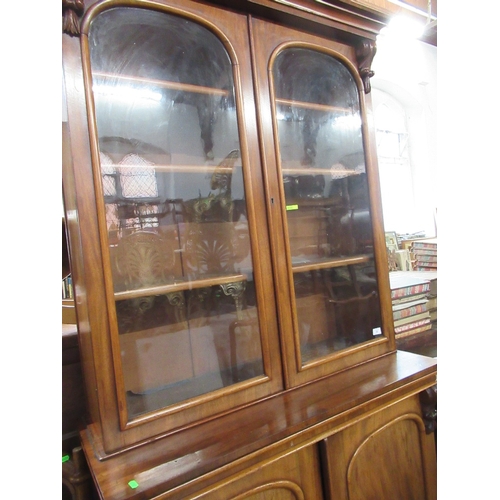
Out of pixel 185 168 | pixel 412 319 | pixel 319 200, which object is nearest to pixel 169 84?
pixel 185 168

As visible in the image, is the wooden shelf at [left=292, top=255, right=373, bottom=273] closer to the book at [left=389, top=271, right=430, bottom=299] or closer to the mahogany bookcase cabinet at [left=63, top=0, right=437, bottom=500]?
the mahogany bookcase cabinet at [left=63, top=0, right=437, bottom=500]

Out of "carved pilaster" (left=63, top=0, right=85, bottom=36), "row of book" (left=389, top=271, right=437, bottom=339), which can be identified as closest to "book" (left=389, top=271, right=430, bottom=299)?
"row of book" (left=389, top=271, right=437, bottom=339)

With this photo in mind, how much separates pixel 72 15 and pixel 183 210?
1.46 feet

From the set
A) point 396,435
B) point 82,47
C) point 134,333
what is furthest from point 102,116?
point 396,435

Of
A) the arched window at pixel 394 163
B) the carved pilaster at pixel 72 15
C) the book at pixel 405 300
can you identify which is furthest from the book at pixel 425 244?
the carved pilaster at pixel 72 15

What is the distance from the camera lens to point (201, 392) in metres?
0.82

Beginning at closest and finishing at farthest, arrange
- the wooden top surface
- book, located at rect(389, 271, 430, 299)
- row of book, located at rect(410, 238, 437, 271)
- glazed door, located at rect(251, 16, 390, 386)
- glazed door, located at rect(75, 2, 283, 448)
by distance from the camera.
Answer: the wooden top surface, glazed door, located at rect(75, 2, 283, 448), glazed door, located at rect(251, 16, 390, 386), book, located at rect(389, 271, 430, 299), row of book, located at rect(410, 238, 437, 271)

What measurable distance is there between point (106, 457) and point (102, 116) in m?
0.69

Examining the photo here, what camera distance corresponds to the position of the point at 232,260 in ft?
3.03

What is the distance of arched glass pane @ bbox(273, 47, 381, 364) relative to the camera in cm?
102

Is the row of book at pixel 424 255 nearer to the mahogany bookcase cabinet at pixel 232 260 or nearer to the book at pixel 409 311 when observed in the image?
the book at pixel 409 311

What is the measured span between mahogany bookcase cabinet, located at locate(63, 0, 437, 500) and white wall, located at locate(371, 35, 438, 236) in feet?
7.58

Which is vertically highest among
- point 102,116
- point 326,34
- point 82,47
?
point 326,34
